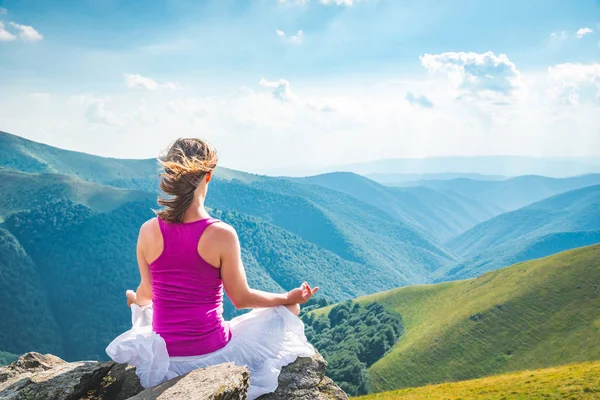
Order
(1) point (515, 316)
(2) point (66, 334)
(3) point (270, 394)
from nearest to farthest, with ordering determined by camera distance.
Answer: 1. (3) point (270, 394)
2. (1) point (515, 316)
3. (2) point (66, 334)

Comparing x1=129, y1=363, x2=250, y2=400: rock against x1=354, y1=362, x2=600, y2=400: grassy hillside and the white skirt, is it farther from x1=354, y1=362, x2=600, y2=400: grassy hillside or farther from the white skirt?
x1=354, y1=362, x2=600, y2=400: grassy hillside

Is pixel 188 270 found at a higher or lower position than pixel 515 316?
higher

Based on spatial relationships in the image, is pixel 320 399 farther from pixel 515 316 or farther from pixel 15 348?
pixel 15 348

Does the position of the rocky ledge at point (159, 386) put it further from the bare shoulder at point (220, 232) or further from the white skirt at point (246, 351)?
the bare shoulder at point (220, 232)

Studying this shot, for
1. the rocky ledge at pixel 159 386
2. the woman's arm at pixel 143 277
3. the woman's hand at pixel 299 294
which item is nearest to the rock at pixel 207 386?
the rocky ledge at pixel 159 386

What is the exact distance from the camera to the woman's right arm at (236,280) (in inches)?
242

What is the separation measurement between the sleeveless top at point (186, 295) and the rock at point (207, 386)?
49cm

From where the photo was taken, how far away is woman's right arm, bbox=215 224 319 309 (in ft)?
20.2

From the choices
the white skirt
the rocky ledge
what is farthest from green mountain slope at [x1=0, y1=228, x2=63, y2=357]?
the white skirt

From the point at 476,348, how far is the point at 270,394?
99845mm

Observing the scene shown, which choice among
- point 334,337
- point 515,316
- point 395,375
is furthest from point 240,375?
point 334,337

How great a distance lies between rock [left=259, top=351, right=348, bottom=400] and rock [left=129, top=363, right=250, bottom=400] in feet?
3.79

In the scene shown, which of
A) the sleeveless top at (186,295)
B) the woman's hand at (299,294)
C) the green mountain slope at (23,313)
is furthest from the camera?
the green mountain slope at (23,313)

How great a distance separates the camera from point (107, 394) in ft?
25.6
